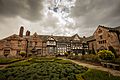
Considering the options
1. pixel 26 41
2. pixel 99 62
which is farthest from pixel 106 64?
pixel 26 41

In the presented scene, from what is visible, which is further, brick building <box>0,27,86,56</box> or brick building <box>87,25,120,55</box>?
brick building <box>0,27,86,56</box>

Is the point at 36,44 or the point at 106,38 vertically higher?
the point at 106,38

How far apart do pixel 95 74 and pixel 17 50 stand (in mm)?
33654

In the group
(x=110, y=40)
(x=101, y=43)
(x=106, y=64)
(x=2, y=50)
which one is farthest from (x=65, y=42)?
(x=106, y=64)

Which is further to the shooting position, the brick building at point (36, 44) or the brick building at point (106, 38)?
the brick building at point (36, 44)

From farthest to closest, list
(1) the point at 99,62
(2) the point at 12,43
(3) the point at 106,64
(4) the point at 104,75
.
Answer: (2) the point at 12,43 < (1) the point at 99,62 < (3) the point at 106,64 < (4) the point at 104,75

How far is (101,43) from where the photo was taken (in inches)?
1414

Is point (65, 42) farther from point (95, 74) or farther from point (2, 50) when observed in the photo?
point (95, 74)

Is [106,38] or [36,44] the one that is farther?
[36,44]

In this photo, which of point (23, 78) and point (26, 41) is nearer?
point (23, 78)

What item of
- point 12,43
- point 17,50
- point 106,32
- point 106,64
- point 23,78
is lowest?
point 23,78

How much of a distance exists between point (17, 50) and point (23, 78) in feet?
92.5

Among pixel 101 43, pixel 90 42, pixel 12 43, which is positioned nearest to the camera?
pixel 101 43

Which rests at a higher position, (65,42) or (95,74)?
(65,42)
